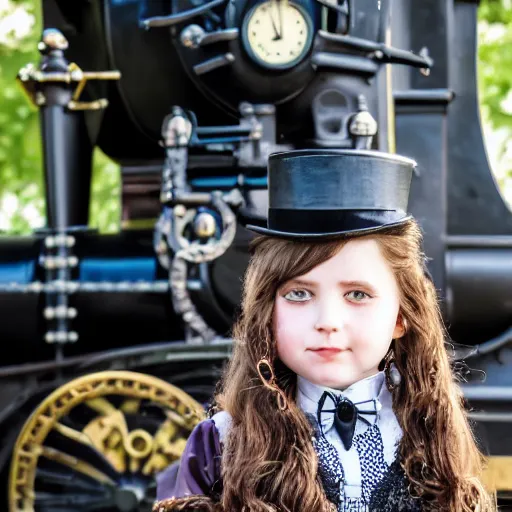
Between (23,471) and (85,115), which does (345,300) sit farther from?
(85,115)

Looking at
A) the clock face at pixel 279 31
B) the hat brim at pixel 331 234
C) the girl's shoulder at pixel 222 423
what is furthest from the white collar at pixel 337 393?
the clock face at pixel 279 31

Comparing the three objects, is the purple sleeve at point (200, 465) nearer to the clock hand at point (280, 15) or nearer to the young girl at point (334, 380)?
the young girl at point (334, 380)

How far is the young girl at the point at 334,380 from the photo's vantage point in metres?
1.67

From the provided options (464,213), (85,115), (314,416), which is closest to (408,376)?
(314,416)

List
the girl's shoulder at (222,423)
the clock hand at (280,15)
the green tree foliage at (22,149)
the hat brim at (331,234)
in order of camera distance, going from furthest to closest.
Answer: the green tree foliage at (22,149) → the clock hand at (280,15) → the girl's shoulder at (222,423) → the hat brim at (331,234)

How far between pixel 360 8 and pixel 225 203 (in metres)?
0.69

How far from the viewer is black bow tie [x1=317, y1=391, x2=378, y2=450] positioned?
1705 millimetres

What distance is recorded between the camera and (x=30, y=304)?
10.2 ft

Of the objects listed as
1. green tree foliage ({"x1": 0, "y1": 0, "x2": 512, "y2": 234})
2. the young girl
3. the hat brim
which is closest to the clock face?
the young girl

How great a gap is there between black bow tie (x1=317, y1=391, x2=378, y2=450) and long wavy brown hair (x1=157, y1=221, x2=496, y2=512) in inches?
1.7

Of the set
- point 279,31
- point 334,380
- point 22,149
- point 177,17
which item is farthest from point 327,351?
point 22,149

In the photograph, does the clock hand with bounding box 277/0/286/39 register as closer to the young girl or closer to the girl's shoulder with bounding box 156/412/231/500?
the young girl

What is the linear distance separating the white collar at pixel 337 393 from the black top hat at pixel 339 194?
270mm

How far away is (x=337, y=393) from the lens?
1.72 meters
